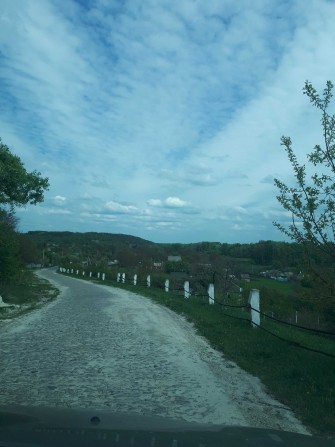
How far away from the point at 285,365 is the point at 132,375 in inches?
110

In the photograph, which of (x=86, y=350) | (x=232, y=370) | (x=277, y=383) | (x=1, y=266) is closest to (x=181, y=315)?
(x=86, y=350)

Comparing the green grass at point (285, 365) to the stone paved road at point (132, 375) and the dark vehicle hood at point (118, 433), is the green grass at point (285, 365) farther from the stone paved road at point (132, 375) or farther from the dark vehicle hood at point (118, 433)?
the dark vehicle hood at point (118, 433)

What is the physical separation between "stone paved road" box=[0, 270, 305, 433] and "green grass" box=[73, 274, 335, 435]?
0.81 feet

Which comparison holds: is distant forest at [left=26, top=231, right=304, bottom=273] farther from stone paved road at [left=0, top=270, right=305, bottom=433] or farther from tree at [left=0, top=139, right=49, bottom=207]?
tree at [left=0, top=139, right=49, bottom=207]

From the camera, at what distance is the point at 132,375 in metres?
7.43

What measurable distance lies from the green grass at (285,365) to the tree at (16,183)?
8954 millimetres

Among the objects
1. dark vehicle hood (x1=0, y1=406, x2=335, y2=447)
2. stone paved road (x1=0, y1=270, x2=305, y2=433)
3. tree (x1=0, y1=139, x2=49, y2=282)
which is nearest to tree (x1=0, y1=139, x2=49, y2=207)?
tree (x1=0, y1=139, x2=49, y2=282)

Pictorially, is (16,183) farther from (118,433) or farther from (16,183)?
(118,433)

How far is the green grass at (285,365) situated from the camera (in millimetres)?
5809

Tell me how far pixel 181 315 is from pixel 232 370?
324 inches

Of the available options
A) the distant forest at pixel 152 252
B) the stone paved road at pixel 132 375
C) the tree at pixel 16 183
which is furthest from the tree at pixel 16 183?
the distant forest at pixel 152 252

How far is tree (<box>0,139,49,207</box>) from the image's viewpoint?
17.1 metres

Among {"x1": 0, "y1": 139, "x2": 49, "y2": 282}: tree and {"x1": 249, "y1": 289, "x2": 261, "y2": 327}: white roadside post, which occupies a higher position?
{"x1": 0, "y1": 139, "x2": 49, "y2": 282}: tree

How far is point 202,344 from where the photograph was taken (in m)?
10.6
